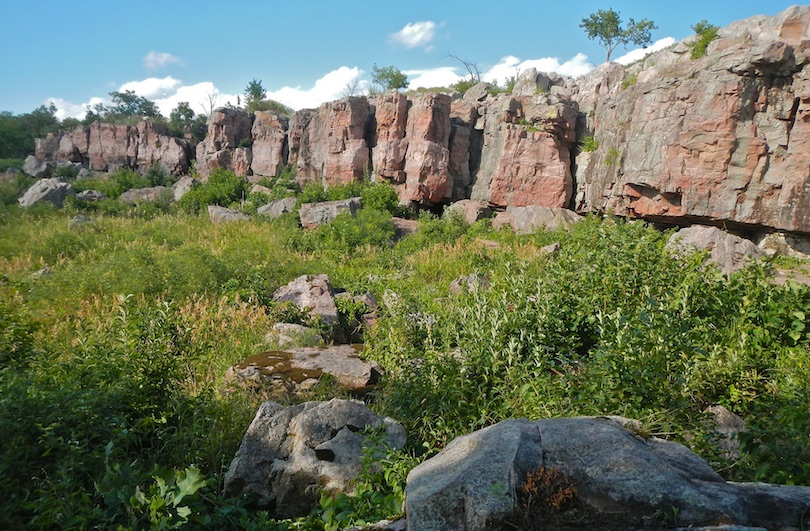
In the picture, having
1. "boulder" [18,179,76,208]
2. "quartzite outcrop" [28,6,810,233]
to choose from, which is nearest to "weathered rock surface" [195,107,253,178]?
"quartzite outcrop" [28,6,810,233]

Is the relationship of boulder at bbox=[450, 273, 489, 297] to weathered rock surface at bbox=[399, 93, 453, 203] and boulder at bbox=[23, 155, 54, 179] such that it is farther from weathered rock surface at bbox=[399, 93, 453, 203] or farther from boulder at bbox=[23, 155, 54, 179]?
boulder at bbox=[23, 155, 54, 179]

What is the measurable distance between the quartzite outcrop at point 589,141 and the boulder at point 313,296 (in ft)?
30.8

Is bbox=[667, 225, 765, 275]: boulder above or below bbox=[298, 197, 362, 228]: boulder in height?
above

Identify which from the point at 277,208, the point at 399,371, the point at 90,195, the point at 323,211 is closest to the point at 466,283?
the point at 399,371

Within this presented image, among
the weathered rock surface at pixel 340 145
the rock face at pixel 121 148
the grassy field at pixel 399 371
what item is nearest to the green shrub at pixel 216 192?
the weathered rock surface at pixel 340 145

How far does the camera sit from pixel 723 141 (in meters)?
12.4

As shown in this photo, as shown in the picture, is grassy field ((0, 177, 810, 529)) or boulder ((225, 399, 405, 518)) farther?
boulder ((225, 399, 405, 518))

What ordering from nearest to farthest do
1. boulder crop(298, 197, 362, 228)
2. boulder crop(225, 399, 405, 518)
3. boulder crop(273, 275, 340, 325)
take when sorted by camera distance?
boulder crop(225, 399, 405, 518) < boulder crop(273, 275, 340, 325) < boulder crop(298, 197, 362, 228)

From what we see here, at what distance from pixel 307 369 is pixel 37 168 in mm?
26527

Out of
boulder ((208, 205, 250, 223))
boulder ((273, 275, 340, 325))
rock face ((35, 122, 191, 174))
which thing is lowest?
boulder ((273, 275, 340, 325))

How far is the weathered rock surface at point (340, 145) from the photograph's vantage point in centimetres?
1933

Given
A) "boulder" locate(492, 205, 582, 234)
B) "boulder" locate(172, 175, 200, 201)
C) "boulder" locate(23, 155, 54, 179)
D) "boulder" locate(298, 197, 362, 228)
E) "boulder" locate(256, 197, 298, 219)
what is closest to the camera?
"boulder" locate(492, 205, 582, 234)

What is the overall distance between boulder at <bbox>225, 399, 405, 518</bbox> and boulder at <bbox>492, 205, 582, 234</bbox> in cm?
1129

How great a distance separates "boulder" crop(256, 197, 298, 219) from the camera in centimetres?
1702
